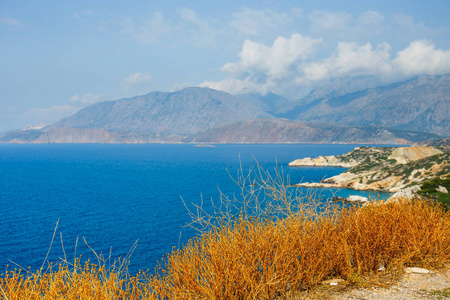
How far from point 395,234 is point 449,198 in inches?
870

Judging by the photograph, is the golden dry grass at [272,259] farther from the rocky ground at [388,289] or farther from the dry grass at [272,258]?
the rocky ground at [388,289]

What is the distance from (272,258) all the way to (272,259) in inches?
Result: 0.9

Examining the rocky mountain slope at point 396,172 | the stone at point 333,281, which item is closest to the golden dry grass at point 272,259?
the stone at point 333,281

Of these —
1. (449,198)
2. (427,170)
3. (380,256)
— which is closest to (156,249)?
(449,198)

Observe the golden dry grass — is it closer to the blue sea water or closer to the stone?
the stone

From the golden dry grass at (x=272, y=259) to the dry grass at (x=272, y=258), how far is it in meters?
0.02

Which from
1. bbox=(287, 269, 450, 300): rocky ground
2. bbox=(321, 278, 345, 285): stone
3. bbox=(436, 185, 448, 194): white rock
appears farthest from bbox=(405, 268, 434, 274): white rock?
bbox=(436, 185, 448, 194): white rock

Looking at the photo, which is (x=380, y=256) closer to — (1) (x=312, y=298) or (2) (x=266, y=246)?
(1) (x=312, y=298)

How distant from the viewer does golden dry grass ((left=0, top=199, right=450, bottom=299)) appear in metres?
5.62

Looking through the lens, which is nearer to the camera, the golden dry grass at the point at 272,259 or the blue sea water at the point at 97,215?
the golden dry grass at the point at 272,259

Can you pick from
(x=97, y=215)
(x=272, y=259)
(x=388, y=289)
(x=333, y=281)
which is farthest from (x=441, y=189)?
(x=97, y=215)

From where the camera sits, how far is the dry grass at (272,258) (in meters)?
5.63

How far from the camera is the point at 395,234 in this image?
24.3 feet

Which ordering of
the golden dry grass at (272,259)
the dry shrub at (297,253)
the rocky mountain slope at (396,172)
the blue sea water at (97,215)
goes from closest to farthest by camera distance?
the golden dry grass at (272,259) → the dry shrub at (297,253) → the blue sea water at (97,215) → the rocky mountain slope at (396,172)
